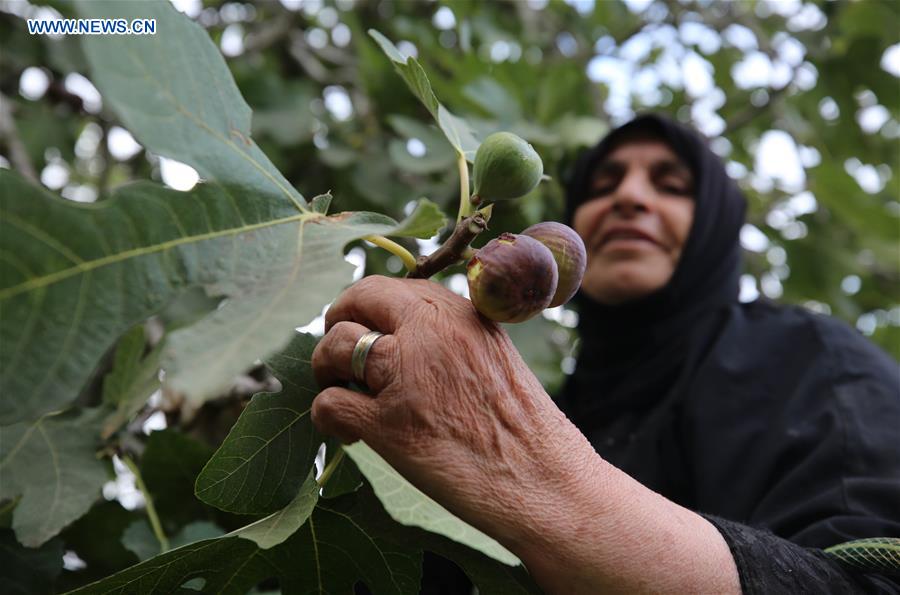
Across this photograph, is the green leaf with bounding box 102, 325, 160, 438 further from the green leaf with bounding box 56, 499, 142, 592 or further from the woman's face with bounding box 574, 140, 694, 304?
the woman's face with bounding box 574, 140, 694, 304

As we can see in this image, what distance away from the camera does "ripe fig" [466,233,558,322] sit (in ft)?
2.75

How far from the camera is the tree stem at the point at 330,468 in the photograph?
97 centimetres

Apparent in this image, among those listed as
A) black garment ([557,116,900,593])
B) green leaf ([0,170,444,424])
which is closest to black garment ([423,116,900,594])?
black garment ([557,116,900,593])

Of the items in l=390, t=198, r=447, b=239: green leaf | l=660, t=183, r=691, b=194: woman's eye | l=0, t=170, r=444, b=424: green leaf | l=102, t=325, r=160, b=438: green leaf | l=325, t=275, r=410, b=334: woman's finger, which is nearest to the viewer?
l=0, t=170, r=444, b=424: green leaf

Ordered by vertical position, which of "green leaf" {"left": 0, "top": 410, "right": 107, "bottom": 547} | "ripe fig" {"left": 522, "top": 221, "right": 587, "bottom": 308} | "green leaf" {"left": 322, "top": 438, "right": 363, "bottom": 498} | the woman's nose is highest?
"ripe fig" {"left": 522, "top": 221, "right": 587, "bottom": 308}

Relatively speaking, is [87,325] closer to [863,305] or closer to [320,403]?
[320,403]

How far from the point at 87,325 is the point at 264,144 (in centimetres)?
199

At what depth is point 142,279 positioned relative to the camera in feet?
2.48

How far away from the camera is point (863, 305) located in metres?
3.26

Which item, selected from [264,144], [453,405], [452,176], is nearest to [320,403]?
[453,405]

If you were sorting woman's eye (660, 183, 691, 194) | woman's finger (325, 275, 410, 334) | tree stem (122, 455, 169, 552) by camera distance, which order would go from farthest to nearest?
1. woman's eye (660, 183, 691, 194)
2. tree stem (122, 455, 169, 552)
3. woman's finger (325, 275, 410, 334)

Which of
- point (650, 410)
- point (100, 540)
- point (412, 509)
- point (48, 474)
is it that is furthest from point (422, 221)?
point (650, 410)

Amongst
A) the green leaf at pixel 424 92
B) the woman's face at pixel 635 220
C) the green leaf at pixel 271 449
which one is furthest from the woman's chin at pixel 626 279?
the green leaf at pixel 271 449

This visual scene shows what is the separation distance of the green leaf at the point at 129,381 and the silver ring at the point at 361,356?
531 mm
